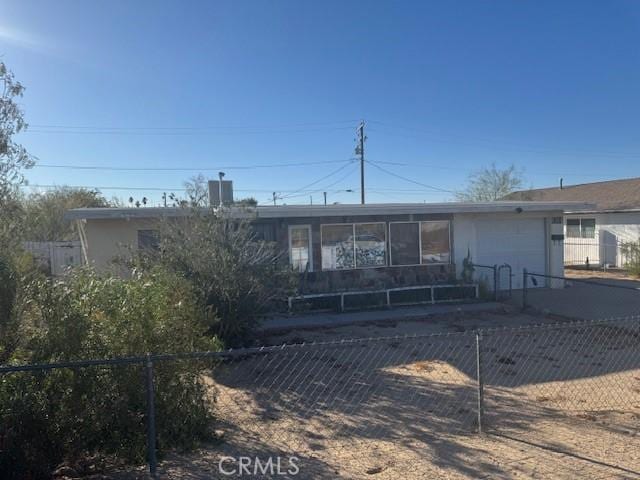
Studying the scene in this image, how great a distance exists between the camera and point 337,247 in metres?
13.7

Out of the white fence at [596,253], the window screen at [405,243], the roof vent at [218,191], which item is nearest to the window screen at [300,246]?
the window screen at [405,243]

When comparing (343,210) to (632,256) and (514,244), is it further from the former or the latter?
(632,256)

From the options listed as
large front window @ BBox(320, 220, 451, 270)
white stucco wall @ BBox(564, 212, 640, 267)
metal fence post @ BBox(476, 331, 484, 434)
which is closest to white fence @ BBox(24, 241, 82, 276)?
large front window @ BBox(320, 220, 451, 270)

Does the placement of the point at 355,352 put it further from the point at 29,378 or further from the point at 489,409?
the point at 29,378

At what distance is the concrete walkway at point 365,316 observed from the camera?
1100cm

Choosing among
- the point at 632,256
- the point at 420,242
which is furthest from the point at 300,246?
the point at 632,256

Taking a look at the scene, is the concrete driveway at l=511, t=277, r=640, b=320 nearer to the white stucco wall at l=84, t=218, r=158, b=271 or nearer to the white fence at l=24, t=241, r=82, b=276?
the white stucco wall at l=84, t=218, r=158, b=271

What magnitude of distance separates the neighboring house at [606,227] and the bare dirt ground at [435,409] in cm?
1355

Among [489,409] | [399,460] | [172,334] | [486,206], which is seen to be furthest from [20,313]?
[486,206]

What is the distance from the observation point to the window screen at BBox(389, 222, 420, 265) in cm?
1414

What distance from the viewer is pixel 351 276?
13.7 metres

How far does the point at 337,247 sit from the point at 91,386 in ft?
31.9

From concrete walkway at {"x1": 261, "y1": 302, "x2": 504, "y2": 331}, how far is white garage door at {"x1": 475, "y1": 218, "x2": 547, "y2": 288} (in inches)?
97.3

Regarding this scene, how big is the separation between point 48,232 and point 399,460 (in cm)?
2559
